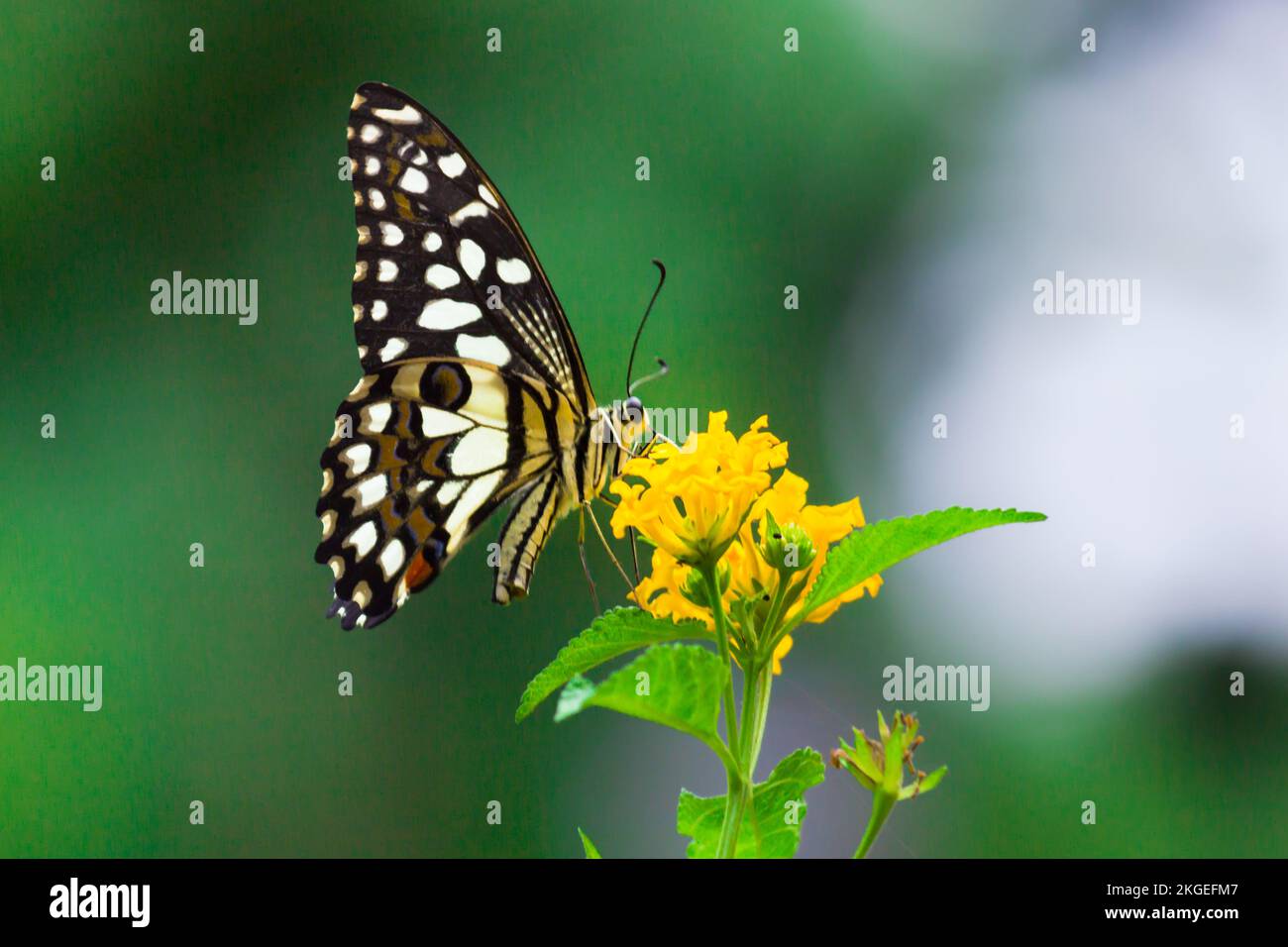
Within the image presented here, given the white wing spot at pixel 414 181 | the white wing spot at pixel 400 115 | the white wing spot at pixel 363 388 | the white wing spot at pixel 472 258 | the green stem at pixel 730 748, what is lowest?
the green stem at pixel 730 748

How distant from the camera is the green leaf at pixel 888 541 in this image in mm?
981

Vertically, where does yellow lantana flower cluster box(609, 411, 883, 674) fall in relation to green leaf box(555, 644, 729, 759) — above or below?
above

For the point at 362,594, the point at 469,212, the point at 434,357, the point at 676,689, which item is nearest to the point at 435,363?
the point at 434,357

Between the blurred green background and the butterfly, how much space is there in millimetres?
1640

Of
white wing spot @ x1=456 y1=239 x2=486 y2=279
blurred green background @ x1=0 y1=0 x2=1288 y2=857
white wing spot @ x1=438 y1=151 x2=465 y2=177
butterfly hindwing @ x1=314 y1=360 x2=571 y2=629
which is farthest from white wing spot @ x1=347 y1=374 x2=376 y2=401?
blurred green background @ x1=0 y1=0 x2=1288 y2=857

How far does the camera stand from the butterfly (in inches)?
79.0

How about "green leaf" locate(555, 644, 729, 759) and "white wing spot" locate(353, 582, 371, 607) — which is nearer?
"green leaf" locate(555, 644, 729, 759)

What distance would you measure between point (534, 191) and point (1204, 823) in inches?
121

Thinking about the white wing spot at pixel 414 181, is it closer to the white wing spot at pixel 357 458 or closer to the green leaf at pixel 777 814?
the white wing spot at pixel 357 458

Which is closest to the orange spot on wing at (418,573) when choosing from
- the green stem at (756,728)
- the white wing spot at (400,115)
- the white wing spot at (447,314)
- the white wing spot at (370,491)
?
the white wing spot at (370,491)

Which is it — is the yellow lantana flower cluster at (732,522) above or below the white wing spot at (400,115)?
below

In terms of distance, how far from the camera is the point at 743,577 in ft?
3.59

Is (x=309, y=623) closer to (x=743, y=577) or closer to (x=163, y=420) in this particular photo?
(x=163, y=420)

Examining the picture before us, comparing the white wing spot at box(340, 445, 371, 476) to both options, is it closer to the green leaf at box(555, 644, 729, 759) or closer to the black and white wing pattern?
the black and white wing pattern
